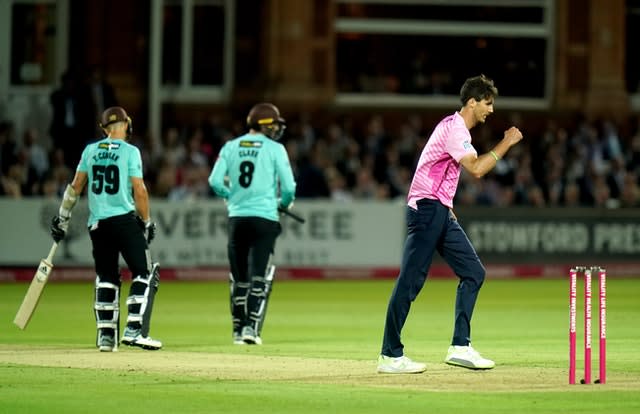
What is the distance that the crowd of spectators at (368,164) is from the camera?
27859 millimetres

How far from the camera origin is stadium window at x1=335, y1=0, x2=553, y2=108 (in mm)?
36344

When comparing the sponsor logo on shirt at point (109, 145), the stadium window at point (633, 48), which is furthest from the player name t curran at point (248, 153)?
the stadium window at point (633, 48)

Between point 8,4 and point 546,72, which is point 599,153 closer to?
point 546,72

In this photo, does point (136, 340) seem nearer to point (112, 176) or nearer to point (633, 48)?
→ point (112, 176)

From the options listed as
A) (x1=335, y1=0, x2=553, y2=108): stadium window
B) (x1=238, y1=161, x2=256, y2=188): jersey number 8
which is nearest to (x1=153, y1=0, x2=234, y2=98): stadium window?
(x1=335, y1=0, x2=553, y2=108): stadium window

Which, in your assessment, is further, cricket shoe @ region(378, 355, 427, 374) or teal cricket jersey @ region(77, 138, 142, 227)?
teal cricket jersey @ region(77, 138, 142, 227)

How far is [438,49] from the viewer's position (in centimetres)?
3709

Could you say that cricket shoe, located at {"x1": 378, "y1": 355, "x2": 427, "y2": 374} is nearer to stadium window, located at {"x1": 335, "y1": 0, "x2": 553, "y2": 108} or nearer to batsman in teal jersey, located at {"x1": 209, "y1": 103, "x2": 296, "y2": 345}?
batsman in teal jersey, located at {"x1": 209, "y1": 103, "x2": 296, "y2": 345}

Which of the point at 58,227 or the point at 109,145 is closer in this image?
the point at 109,145

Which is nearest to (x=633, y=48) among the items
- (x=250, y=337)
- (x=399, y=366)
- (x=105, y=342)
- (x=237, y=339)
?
(x=237, y=339)

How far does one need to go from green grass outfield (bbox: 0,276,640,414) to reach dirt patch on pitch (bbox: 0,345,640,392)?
0.02 meters

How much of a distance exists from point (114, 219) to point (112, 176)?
1.27ft

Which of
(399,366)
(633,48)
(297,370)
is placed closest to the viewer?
(399,366)

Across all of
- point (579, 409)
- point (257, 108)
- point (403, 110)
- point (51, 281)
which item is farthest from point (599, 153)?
point (579, 409)
